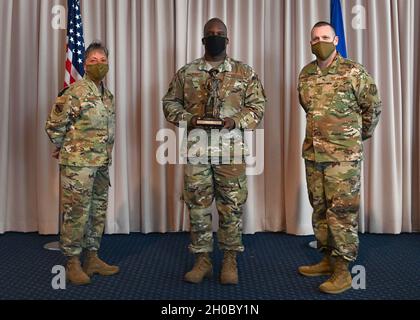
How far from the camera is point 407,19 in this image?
12.9ft

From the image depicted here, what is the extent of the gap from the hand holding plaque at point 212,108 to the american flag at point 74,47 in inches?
52.7

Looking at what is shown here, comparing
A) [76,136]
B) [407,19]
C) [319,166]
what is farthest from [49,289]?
[407,19]

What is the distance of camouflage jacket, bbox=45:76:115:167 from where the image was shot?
2.79m

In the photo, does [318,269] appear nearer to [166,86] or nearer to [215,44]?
[215,44]

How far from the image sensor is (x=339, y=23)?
3684 mm

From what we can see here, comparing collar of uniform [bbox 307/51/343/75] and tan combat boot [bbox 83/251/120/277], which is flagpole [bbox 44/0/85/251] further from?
collar of uniform [bbox 307/51/343/75]

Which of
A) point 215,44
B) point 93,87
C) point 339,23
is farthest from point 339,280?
point 339,23

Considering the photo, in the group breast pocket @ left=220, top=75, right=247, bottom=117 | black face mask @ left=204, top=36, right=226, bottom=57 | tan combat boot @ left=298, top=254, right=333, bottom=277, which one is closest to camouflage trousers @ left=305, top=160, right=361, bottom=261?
tan combat boot @ left=298, top=254, right=333, bottom=277

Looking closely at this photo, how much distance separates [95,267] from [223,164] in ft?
3.45

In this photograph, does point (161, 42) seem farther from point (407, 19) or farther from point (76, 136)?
point (407, 19)

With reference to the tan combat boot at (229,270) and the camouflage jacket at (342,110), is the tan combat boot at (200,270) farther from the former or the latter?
the camouflage jacket at (342,110)

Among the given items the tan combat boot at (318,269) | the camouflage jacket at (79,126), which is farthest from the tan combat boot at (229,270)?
the camouflage jacket at (79,126)

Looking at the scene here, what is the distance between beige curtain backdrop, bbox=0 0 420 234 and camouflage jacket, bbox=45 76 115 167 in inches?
45.3

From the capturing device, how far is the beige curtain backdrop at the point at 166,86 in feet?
13.0
